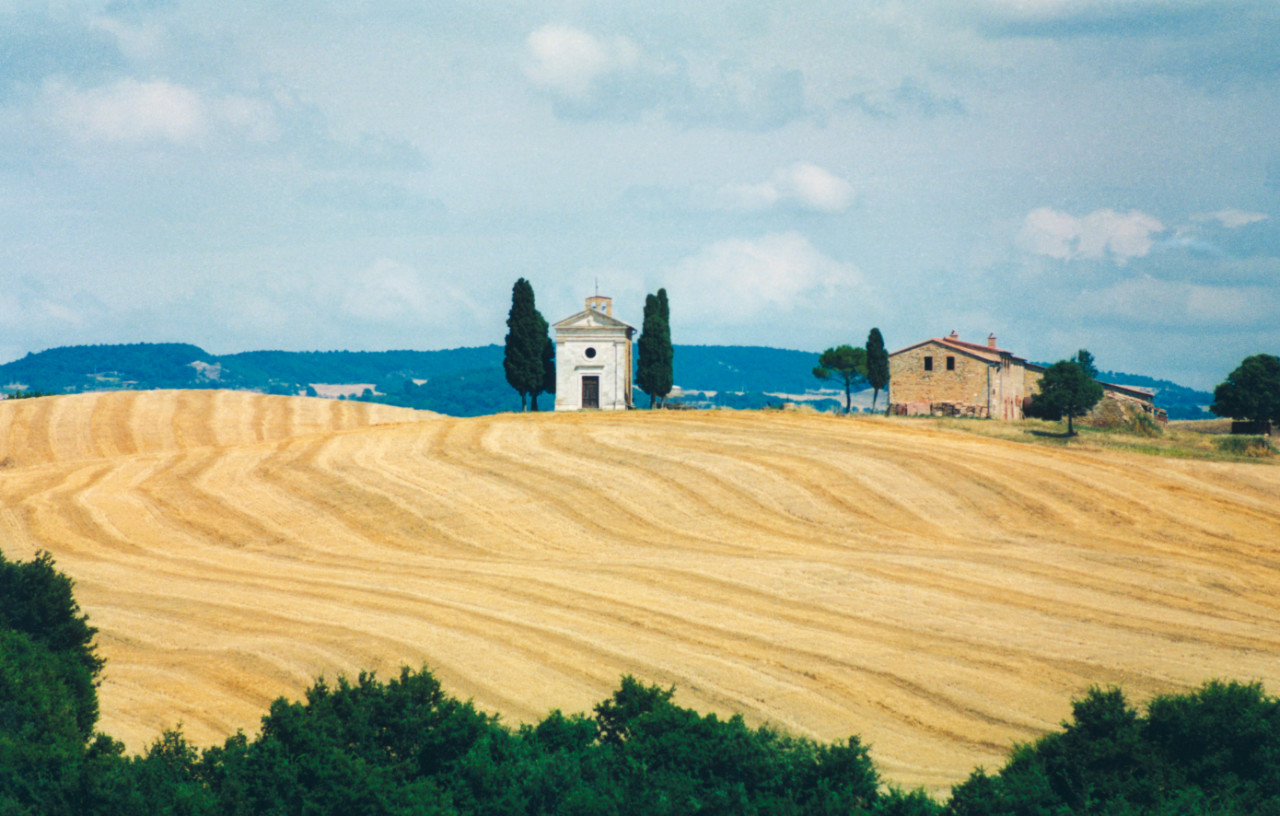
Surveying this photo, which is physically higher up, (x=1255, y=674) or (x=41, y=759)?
(x=41, y=759)

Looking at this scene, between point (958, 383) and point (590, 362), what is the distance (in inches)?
1091

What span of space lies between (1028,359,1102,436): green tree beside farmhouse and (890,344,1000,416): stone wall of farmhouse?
18.3 feet

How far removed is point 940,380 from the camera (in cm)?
7175

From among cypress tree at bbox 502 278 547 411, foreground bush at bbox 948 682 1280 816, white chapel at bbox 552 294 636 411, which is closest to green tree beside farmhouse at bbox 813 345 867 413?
white chapel at bbox 552 294 636 411

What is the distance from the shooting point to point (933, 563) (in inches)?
1188

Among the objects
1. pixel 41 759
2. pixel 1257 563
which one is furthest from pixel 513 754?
pixel 1257 563

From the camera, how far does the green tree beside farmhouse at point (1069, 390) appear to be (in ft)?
201

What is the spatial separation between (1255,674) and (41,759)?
22410 mm

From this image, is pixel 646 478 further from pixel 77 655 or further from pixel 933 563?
pixel 77 655

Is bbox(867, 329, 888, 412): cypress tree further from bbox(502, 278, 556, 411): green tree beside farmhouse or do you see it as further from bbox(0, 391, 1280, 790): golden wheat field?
bbox(502, 278, 556, 411): green tree beside farmhouse

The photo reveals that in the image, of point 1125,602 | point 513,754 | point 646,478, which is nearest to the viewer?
point 513,754

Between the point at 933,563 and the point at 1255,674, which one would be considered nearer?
the point at 1255,674

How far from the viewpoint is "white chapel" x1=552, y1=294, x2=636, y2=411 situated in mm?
61219

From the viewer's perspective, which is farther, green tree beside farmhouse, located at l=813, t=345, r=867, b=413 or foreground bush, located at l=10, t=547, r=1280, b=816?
green tree beside farmhouse, located at l=813, t=345, r=867, b=413
